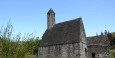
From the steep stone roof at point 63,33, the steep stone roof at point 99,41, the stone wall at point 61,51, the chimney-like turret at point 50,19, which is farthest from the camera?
the chimney-like turret at point 50,19

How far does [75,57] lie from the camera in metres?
34.8

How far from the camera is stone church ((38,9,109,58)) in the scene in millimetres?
35316

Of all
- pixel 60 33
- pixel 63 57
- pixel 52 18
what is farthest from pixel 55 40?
pixel 52 18

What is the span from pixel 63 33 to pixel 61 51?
3.74 metres

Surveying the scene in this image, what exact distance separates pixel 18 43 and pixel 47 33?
34.4 metres

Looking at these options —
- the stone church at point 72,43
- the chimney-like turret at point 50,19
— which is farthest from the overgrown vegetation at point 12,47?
the chimney-like turret at point 50,19

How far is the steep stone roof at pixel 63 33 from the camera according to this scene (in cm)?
3644

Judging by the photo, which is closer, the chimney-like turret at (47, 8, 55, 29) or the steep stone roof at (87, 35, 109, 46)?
the steep stone roof at (87, 35, 109, 46)

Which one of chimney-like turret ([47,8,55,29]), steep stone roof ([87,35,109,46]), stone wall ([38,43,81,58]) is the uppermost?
chimney-like turret ([47,8,55,29])

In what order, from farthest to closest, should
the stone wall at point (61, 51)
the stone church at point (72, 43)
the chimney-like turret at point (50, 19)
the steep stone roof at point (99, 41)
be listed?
1. the chimney-like turret at point (50, 19)
2. the steep stone roof at point (99, 41)
3. the stone church at point (72, 43)
4. the stone wall at point (61, 51)

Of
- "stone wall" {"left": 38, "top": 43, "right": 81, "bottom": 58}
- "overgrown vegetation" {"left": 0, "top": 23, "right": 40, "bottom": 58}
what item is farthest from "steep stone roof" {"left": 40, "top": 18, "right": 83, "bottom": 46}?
"overgrown vegetation" {"left": 0, "top": 23, "right": 40, "bottom": 58}

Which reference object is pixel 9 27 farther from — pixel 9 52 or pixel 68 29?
pixel 68 29

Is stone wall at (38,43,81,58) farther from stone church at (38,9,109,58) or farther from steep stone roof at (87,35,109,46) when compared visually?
steep stone roof at (87,35,109,46)

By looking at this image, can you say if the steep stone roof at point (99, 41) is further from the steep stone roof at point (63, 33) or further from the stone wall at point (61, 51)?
the stone wall at point (61, 51)
